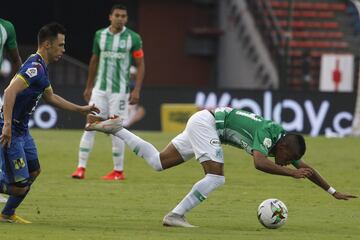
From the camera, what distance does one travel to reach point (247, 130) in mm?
10758

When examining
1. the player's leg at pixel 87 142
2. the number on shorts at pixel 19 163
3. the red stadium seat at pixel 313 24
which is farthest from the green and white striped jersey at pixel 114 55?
the red stadium seat at pixel 313 24

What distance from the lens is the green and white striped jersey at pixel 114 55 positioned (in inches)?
628

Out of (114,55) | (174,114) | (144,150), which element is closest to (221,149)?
(144,150)

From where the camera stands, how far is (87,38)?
35469mm

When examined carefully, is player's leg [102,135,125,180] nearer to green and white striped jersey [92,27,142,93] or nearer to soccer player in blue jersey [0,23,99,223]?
green and white striped jersey [92,27,142,93]

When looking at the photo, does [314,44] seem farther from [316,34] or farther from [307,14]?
[307,14]

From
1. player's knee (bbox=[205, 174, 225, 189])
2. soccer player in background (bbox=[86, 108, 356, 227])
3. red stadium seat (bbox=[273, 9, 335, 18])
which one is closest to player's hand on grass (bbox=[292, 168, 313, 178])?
soccer player in background (bbox=[86, 108, 356, 227])

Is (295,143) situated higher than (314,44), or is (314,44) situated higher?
(295,143)

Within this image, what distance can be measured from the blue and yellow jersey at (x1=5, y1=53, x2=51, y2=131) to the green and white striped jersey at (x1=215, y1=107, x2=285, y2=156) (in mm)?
1778

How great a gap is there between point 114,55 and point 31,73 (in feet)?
18.5

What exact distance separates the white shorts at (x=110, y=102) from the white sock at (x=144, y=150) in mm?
3999

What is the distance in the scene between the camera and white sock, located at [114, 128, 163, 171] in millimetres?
11594

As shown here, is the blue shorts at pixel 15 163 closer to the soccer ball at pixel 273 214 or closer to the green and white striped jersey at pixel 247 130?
the green and white striped jersey at pixel 247 130

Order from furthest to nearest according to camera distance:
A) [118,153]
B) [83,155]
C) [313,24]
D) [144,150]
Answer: [313,24], [83,155], [118,153], [144,150]
